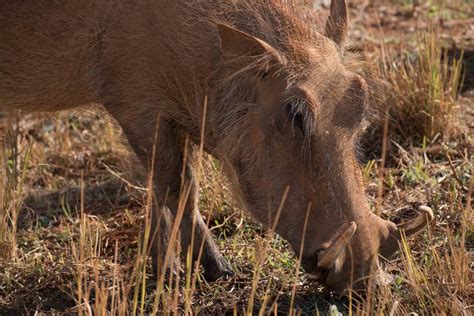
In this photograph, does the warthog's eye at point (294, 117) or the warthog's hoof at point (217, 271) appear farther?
the warthog's hoof at point (217, 271)

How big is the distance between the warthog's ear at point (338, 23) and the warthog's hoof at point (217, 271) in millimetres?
1069

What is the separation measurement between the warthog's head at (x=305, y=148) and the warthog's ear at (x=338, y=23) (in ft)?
0.45

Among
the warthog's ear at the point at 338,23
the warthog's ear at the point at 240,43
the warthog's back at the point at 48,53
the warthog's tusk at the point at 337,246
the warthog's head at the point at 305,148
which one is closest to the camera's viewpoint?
the warthog's tusk at the point at 337,246

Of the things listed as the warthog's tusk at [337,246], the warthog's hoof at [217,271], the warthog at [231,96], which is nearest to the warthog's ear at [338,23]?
the warthog at [231,96]

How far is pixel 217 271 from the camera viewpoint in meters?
4.04

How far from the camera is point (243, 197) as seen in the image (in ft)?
12.0

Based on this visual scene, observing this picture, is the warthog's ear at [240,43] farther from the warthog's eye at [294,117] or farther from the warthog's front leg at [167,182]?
the warthog's front leg at [167,182]

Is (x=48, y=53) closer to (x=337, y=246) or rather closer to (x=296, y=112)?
(x=296, y=112)

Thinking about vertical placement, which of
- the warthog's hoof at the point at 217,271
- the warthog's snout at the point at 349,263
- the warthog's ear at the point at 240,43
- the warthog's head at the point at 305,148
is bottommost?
the warthog's hoof at the point at 217,271

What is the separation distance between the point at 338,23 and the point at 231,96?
1.87 ft

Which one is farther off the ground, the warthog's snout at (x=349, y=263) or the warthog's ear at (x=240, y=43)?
the warthog's ear at (x=240, y=43)

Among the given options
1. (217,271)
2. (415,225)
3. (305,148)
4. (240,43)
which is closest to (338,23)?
(240,43)

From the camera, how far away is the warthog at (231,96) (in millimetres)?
3377

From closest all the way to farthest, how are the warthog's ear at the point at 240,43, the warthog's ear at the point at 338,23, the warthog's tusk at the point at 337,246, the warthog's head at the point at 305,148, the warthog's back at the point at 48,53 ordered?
the warthog's tusk at the point at 337,246, the warthog's head at the point at 305,148, the warthog's ear at the point at 240,43, the warthog's ear at the point at 338,23, the warthog's back at the point at 48,53
